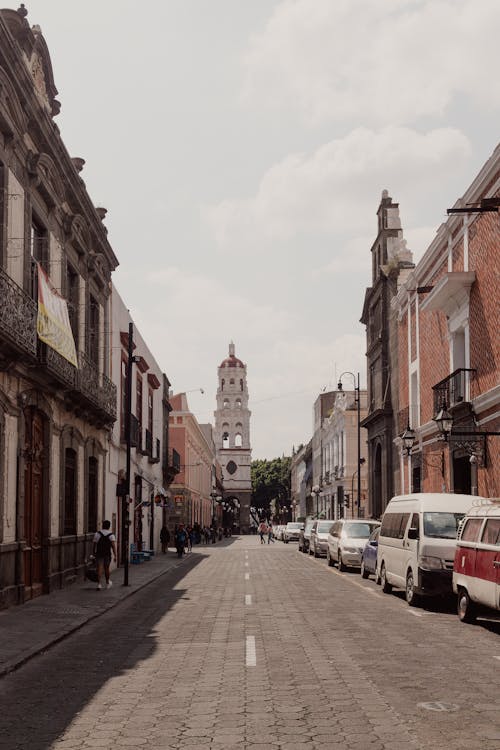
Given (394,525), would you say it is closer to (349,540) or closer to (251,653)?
(349,540)

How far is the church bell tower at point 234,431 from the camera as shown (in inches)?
4742

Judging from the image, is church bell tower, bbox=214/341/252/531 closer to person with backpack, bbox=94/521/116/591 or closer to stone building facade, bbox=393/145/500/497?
stone building facade, bbox=393/145/500/497

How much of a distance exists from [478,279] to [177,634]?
15.6 metres

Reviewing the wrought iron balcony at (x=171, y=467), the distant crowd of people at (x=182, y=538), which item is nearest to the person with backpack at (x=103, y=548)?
the distant crowd of people at (x=182, y=538)

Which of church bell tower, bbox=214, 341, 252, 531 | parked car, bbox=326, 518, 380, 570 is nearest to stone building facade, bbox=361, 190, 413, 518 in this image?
parked car, bbox=326, 518, 380, 570

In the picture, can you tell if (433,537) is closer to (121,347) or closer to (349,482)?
(121,347)

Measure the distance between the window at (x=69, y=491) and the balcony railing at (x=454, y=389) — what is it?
10204 mm

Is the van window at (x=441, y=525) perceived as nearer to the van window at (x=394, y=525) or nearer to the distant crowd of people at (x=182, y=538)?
the van window at (x=394, y=525)

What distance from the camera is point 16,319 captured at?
1725 cm

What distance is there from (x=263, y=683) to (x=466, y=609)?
673 cm

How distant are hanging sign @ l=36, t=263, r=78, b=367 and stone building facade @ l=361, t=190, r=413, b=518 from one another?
20.6 m

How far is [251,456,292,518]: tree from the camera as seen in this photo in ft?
487

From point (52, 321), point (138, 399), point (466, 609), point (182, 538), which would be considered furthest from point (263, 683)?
point (182, 538)

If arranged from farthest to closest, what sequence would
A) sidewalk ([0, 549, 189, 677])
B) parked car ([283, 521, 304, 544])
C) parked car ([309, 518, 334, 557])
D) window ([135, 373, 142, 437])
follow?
1. parked car ([283, 521, 304, 544])
2. parked car ([309, 518, 334, 557])
3. window ([135, 373, 142, 437])
4. sidewalk ([0, 549, 189, 677])
